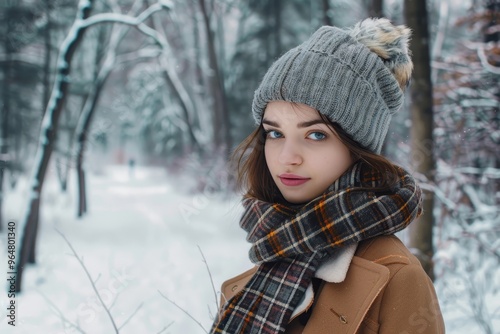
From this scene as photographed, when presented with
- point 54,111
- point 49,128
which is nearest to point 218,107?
point 54,111

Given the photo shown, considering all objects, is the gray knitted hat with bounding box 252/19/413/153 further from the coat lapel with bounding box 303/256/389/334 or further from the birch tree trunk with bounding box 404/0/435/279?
the birch tree trunk with bounding box 404/0/435/279

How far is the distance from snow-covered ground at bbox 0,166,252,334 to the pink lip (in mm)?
534

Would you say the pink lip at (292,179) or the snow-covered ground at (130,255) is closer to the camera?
the pink lip at (292,179)

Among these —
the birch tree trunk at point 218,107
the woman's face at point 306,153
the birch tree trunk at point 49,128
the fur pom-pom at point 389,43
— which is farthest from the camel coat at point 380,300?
the birch tree trunk at point 218,107

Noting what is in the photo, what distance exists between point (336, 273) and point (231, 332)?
1.23 feet

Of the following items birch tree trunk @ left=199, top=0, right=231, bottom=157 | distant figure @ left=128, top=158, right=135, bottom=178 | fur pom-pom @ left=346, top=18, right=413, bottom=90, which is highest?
fur pom-pom @ left=346, top=18, right=413, bottom=90

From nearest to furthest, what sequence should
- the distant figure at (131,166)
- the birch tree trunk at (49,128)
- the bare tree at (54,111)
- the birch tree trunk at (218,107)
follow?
the birch tree trunk at (49,128)
the bare tree at (54,111)
the distant figure at (131,166)
the birch tree trunk at (218,107)

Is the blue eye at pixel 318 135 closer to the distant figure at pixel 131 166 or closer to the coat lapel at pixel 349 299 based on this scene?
the coat lapel at pixel 349 299

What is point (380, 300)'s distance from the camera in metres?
0.98

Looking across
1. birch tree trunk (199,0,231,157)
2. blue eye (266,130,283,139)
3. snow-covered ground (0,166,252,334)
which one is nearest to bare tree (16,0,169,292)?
snow-covered ground (0,166,252,334)

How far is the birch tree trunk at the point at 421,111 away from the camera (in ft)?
11.2

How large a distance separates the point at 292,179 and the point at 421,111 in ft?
8.95

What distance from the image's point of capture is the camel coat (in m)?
0.95

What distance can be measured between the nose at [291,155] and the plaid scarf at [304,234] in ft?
0.43
